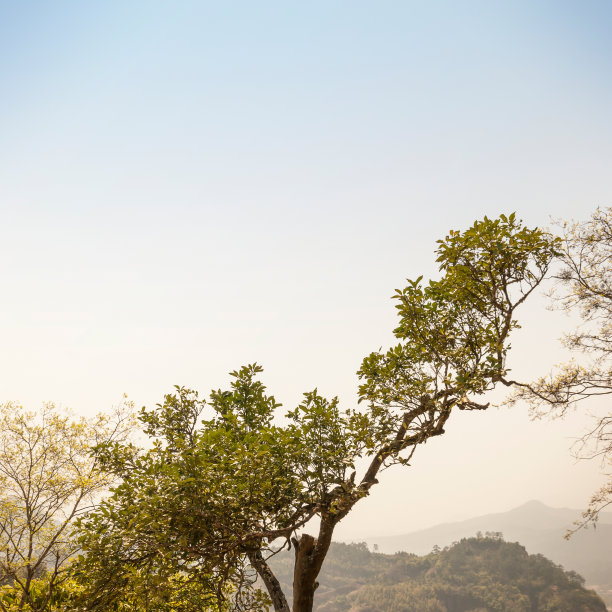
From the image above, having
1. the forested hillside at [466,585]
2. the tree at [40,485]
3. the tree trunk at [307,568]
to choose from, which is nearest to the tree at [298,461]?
the tree trunk at [307,568]

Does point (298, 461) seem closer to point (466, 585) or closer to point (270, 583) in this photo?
point (270, 583)

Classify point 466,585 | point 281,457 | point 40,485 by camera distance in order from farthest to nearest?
point 466,585
point 40,485
point 281,457

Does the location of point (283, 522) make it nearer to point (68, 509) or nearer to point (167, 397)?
point (167, 397)

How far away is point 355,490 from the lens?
673 centimetres

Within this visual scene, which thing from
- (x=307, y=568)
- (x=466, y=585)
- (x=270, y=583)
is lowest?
(x=466, y=585)

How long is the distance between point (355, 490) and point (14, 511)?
15463 millimetres

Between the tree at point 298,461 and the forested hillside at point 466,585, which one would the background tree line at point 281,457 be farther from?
the forested hillside at point 466,585

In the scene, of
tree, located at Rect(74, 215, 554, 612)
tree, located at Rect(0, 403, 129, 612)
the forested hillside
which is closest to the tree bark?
tree, located at Rect(74, 215, 554, 612)

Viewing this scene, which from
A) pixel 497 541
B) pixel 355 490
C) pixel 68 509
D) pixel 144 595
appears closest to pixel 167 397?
pixel 144 595

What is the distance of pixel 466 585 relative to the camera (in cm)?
13038

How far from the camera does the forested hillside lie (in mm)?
115500

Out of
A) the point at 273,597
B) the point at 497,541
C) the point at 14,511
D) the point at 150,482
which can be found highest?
the point at 14,511

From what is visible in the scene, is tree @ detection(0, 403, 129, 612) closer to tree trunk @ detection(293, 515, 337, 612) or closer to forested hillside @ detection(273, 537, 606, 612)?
tree trunk @ detection(293, 515, 337, 612)

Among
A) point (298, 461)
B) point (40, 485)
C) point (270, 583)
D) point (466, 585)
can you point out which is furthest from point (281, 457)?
point (466, 585)
